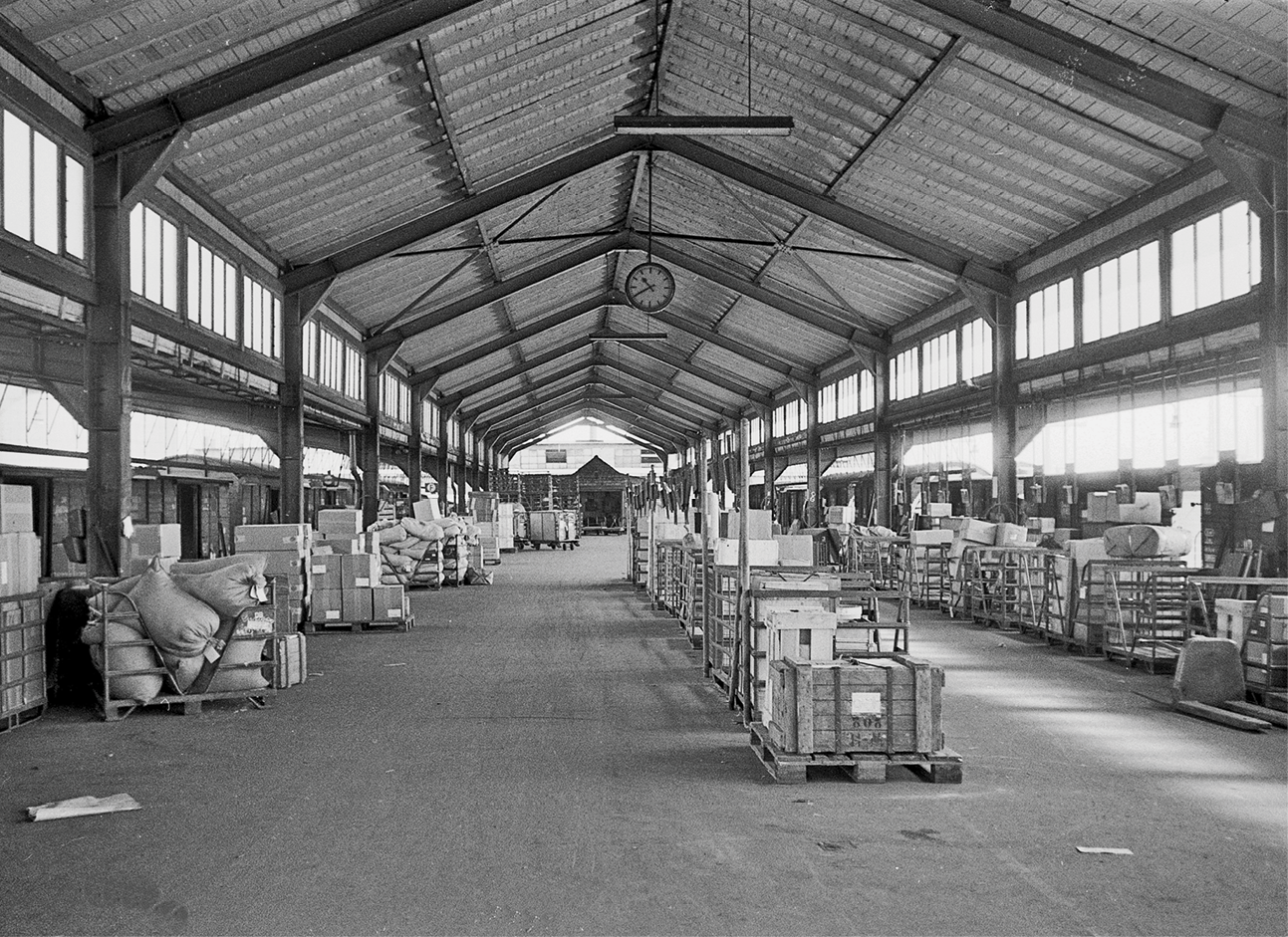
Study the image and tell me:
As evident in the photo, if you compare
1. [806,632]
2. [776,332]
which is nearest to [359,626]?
[806,632]

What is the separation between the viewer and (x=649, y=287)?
19.7 m

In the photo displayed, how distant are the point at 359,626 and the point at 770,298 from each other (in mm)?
13794

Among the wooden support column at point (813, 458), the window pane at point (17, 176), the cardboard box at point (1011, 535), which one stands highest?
the window pane at point (17, 176)

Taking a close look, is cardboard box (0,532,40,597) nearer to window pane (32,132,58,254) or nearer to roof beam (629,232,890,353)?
window pane (32,132,58,254)

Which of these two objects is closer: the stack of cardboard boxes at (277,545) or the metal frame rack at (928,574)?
the stack of cardboard boxes at (277,545)

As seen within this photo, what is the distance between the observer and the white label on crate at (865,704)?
23.5 feet

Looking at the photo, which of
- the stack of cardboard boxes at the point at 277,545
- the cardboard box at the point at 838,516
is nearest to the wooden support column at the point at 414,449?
the cardboard box at the point at 838,516

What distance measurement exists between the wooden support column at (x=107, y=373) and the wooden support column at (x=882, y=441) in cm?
1936

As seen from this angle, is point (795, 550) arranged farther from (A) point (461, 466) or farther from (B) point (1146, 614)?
(A) point (461, 466)

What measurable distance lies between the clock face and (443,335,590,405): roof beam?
15.8m

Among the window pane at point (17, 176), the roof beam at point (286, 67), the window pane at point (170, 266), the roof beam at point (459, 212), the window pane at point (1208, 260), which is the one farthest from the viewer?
the roof beam at point (459, 212)

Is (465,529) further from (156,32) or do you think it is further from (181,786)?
(181,786)

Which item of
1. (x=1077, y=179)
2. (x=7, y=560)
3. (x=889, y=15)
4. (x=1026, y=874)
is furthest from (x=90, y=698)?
(x=1077, y=179)

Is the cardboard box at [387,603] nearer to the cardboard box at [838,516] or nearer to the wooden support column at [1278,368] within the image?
the wooden support column at [1278,368]
